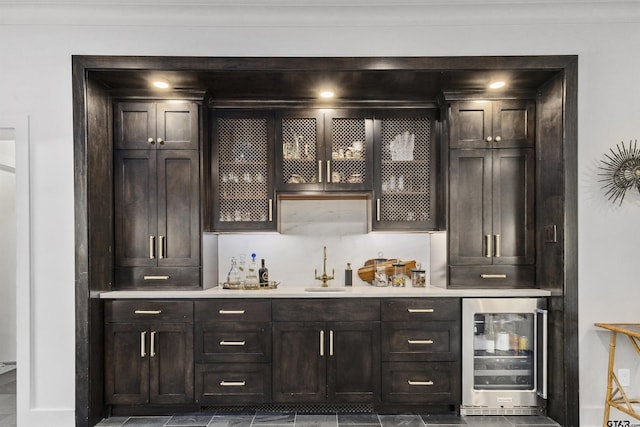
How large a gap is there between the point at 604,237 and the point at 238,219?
2646mm

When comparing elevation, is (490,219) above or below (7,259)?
above

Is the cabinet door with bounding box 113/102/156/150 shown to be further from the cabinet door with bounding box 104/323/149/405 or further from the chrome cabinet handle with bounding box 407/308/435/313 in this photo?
the chrome cabinet handle with bounding box 407/308/435/313

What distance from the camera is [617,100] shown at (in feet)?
9.64

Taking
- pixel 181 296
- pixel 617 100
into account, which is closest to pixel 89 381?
pixel 181 296

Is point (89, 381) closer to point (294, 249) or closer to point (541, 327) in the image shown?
point (294, 249)

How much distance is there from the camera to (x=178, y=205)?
11.0ft

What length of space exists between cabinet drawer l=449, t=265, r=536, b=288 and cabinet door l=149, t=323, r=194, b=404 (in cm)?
204

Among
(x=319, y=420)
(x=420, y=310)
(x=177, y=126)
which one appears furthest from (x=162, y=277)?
(x=420, y=310)

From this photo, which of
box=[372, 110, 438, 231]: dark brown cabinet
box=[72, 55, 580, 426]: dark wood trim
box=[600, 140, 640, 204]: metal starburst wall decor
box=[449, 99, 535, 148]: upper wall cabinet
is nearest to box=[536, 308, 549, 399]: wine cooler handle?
box=[72, 55, 580, 426]: dark wood trim

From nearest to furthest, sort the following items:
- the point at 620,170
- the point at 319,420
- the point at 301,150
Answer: the point at 620,170, the point at 319,420, the point at 301,150

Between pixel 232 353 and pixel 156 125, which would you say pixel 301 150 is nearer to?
pixel 156 125

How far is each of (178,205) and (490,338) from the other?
2.52 metres

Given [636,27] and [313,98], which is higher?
[636,27]

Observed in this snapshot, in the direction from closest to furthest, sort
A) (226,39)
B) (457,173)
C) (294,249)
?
(226,39)
(457,173)
(294,249)
